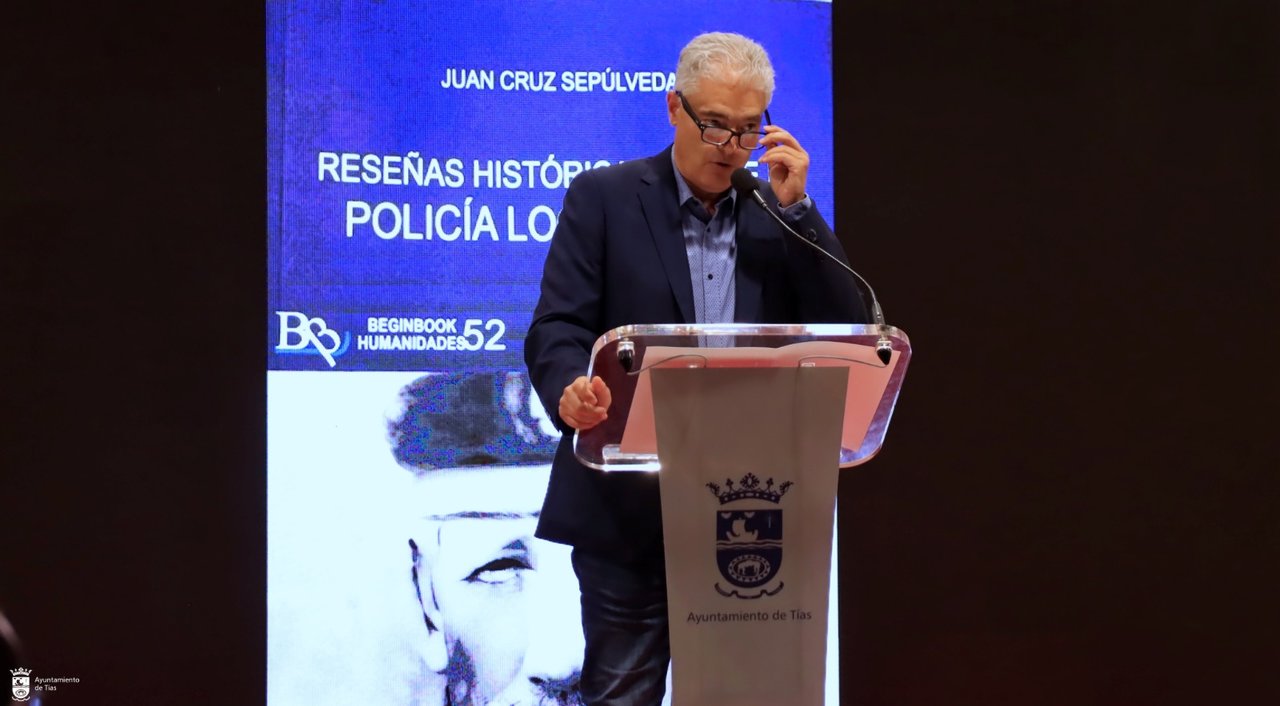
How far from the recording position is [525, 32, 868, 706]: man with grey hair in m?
2.00

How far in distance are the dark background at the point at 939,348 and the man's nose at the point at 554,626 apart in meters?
0.75

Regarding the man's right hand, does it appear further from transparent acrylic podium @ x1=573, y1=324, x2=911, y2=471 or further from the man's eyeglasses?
the man's eyeglasses

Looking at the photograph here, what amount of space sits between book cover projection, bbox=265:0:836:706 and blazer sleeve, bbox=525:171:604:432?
1224 mm

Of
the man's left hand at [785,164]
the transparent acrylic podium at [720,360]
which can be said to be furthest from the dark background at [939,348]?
the transparent acrylic podium at [720,360]

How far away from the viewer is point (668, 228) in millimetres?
2082

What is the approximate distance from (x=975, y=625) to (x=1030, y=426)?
1.99ft

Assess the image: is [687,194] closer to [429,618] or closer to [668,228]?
[668,228]

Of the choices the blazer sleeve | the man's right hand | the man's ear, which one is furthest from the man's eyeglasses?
the man's ear

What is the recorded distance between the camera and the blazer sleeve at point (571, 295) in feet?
6.38
